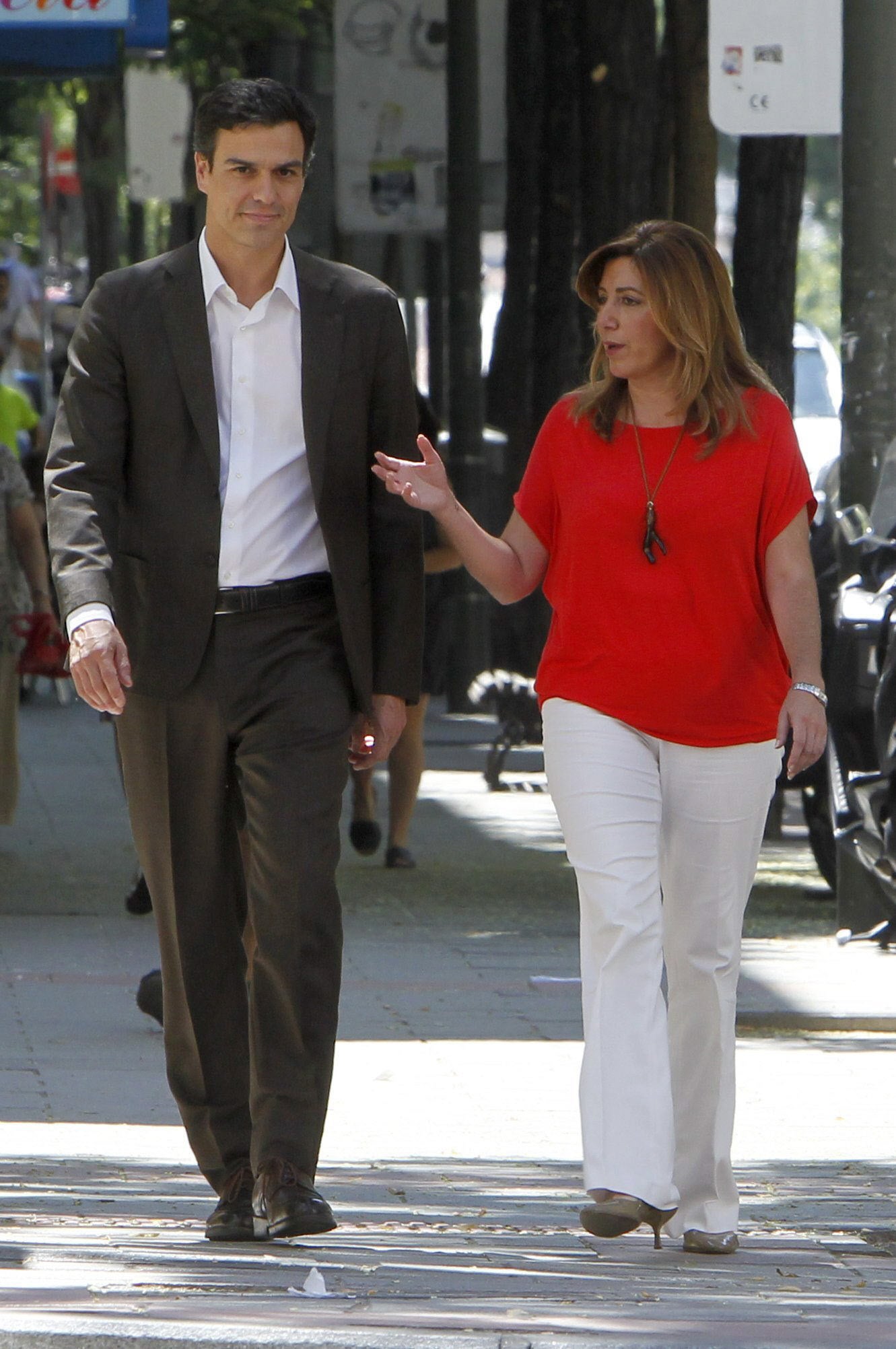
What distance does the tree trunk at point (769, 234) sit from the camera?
12.1 m

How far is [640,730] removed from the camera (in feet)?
16.2

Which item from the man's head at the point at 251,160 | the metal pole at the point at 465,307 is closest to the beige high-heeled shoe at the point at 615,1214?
the man's head at the point at 251,160

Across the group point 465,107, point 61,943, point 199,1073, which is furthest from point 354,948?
point 465,107

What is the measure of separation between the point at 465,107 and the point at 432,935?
9206mm

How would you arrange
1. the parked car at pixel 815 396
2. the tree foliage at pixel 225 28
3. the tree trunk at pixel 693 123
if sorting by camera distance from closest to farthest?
the tree trunk at pixel 693 123, the tree foliage at pixel 225 28, the parked car at pixel 815 396

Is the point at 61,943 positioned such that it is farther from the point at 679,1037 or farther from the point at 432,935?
the point at 679,1037

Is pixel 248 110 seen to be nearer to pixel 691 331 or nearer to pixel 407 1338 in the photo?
pixel 691 331

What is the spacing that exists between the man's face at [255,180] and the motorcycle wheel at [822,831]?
5.67 meters

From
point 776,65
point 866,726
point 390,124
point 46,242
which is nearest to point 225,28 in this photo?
point 390,124

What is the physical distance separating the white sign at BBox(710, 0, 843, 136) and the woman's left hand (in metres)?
3.95

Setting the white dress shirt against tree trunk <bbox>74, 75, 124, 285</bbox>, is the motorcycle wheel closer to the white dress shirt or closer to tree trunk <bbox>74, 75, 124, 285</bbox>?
the white dress shirt

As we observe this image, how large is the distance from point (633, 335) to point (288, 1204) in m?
1.69

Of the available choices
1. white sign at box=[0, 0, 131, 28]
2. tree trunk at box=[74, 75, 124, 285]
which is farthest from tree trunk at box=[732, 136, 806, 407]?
tree trunk at box=[74, 75, 124, 285]

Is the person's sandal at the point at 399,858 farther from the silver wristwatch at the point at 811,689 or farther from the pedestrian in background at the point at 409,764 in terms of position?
the silver wristwatch at the point at 811,689
